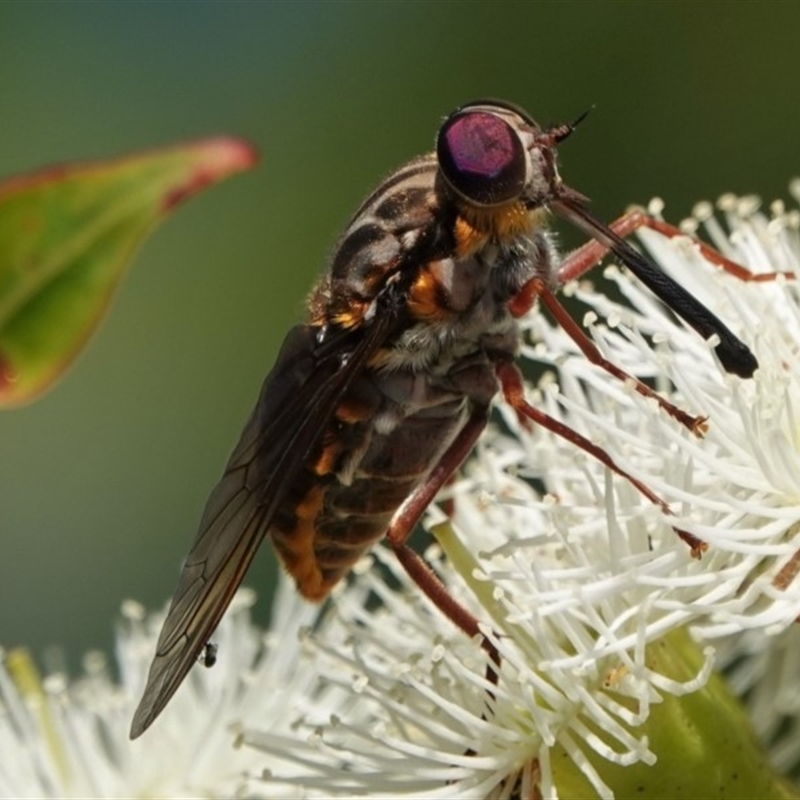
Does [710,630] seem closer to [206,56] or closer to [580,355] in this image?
[580,355]

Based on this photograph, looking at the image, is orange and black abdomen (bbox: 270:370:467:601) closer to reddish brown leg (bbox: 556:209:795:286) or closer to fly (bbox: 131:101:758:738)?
fly (bbox: 131:101:758:738)

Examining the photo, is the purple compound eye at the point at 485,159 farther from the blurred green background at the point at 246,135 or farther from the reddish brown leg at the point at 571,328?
the blurred green background at the point at 246,135

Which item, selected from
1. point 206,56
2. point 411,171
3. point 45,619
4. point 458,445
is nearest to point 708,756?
point 458,445

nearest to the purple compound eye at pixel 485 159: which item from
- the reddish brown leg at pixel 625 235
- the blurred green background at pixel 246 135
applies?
the reddish brown leg at pixel 625 235

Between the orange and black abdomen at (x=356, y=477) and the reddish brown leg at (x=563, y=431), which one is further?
the orange and black abdomen at (x=356, y=477)


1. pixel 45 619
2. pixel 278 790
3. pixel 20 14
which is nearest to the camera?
pixel 278 790

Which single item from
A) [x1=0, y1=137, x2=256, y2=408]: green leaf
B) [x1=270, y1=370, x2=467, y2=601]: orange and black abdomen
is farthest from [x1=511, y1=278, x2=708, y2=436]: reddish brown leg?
[x1=0, y1=137, x2=256, y2=408]: green leaf

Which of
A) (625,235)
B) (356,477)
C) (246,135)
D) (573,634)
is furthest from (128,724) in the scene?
(246,135)
